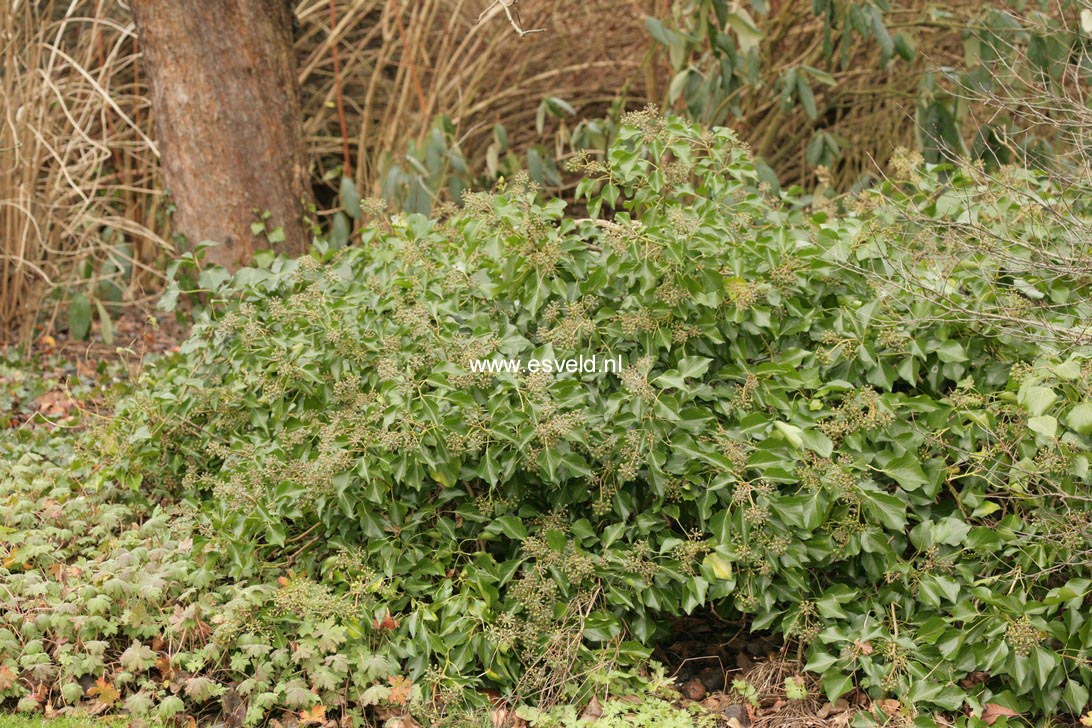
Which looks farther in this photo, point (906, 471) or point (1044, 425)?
point (906, 471)

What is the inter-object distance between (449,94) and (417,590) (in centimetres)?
391

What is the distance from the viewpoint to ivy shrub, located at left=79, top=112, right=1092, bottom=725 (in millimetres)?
2646

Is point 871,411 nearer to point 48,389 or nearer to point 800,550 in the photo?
point 800,550

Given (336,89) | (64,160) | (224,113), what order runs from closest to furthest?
1. (224,113)
2. (64,160)
3. (336,89)

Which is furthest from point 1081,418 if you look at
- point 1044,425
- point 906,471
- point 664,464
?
point 664,464

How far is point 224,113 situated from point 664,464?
305 cm

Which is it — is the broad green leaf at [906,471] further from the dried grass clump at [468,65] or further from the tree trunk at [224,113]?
the dried grass clump at [468,65]

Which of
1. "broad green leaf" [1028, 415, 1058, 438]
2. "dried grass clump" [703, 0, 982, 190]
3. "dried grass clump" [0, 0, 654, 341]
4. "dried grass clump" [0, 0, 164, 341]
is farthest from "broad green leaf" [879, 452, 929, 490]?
"dried grass clump" [0, 0, 164, 341]

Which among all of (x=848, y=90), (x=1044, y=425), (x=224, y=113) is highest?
(x=224, y=113)

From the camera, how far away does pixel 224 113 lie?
15.6ft

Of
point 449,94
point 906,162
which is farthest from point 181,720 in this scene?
point 449,94

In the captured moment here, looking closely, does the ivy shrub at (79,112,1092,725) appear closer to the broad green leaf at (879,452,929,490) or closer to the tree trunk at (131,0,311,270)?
the broad green leaf at (879,452,929,490)

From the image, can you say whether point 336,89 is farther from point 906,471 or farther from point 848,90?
point 906,471

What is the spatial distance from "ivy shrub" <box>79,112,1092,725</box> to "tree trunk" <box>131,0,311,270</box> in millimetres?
1861
